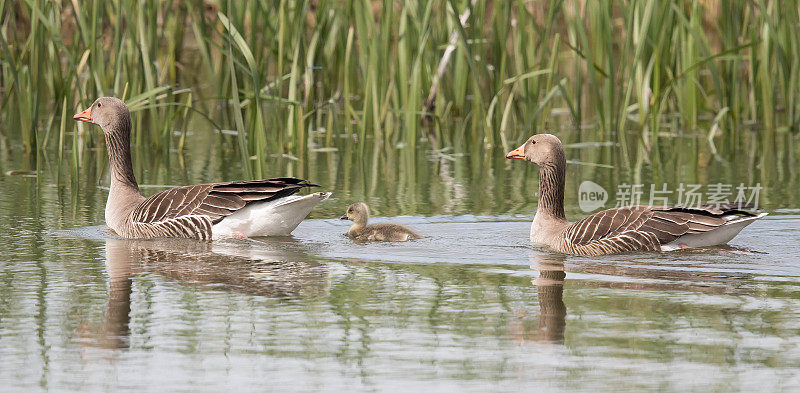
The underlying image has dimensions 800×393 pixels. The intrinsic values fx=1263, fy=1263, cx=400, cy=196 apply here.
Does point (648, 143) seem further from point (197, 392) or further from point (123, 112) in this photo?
point (197, 392)

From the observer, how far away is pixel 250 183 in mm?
10406

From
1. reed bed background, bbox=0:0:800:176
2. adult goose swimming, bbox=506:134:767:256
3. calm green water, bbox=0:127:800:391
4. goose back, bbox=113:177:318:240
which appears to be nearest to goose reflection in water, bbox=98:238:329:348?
calm green water, bbox=0:127:800:391

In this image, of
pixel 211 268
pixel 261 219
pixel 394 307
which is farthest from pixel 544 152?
pixel 394 307

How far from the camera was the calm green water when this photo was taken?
5801 mm

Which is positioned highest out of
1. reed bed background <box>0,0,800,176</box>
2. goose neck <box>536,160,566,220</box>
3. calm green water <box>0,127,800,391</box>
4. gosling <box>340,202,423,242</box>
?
reed bed background <box>0,0,800,176</box>

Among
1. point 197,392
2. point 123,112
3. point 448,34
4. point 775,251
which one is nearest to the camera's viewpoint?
point 197,392

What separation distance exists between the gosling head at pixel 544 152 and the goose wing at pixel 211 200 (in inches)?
77.8

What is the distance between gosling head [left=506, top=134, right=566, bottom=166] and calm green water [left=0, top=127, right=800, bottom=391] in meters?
0.64

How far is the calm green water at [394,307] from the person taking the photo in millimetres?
5801

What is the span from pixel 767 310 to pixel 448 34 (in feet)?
31.5

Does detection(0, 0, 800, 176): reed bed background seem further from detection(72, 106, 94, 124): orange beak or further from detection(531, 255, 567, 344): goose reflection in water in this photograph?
detection(531, 255, 567, 344): goose reflection in water

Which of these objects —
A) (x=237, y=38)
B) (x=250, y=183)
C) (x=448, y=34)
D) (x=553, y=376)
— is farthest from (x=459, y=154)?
(x=553, y=376)

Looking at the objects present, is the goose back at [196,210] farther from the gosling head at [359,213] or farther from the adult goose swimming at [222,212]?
the gosling head at [359,213]

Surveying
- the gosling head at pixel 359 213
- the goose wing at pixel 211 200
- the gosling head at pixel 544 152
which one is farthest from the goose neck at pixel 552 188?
the goose wing at pixel 211 200
